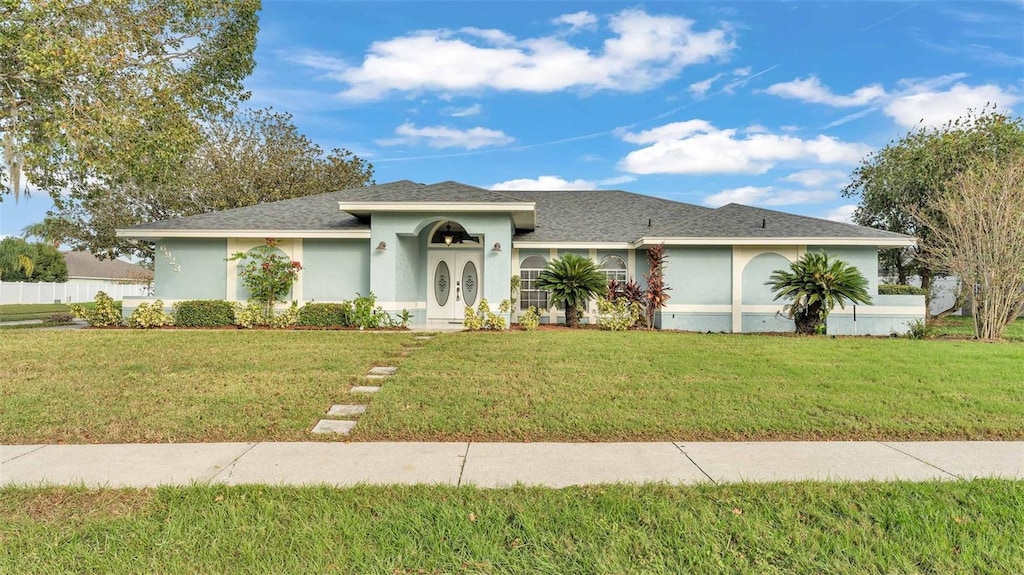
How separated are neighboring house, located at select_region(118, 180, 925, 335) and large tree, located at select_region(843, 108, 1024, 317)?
19.9 ft

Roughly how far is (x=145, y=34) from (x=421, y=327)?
35.2ft

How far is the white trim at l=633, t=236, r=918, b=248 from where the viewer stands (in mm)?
13788

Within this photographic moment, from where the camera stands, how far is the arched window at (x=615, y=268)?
15.8 metres

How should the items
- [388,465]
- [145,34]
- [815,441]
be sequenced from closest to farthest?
[388,465] → [815,441] → [145,34]

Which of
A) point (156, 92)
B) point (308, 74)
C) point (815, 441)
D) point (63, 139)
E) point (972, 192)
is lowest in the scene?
point (815, 441)

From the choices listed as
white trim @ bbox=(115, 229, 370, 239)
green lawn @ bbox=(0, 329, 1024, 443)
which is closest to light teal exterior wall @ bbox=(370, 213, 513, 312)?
white trim @ bbox=(115, 229, 370, 239)

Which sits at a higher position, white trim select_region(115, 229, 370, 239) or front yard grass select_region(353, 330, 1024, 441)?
white trim select_region(115, 229, 370, 239)

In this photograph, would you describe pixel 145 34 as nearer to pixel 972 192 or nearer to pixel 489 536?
pixel 489 536

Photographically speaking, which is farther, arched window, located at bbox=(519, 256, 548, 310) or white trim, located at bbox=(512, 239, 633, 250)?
arched window, located at bbox=(519, 256, 548, 310)

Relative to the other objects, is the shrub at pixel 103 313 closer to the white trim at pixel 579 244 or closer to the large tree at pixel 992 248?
the white trim at pixel 579 244

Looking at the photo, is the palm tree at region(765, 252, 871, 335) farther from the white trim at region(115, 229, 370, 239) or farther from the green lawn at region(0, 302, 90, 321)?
the green lawn at region(0, 302, 90, 321)

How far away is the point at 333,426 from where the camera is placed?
5512 millimetres

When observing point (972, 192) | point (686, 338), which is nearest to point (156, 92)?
point (686, 338)

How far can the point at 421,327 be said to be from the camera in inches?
550
